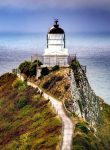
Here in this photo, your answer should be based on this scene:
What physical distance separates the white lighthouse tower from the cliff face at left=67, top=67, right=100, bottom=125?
9.64 ft

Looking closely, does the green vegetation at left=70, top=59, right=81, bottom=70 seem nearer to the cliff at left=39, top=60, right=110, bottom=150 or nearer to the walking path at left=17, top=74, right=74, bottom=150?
the cliff at left=39, top=60, right=110, bottom=150

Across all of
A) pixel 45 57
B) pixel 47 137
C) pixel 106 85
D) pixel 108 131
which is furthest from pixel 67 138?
pixel 106 85

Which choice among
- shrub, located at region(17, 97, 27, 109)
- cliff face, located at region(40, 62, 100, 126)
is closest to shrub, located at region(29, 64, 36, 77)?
cliff face, located at region(40, 62, 100, 126)

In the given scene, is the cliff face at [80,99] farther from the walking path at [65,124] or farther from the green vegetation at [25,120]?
the green vegetation at [25,120]

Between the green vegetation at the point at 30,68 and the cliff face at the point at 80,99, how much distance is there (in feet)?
21.9

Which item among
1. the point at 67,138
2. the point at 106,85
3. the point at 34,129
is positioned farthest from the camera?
the point at 106,85

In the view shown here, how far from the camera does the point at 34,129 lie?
2672 inches

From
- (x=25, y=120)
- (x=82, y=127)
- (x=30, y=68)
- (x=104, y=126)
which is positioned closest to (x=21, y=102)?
(x=25, y=120)

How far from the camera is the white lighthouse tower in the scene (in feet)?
321

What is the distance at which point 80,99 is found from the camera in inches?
3428

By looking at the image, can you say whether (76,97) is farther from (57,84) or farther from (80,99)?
(57,84)

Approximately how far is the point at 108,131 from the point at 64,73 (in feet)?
38.0

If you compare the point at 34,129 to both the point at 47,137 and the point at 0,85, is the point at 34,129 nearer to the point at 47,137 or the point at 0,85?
the point at 47,137

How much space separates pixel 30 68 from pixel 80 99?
16.1 m
